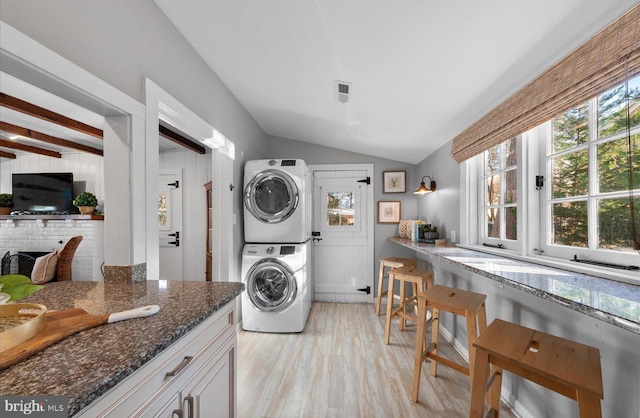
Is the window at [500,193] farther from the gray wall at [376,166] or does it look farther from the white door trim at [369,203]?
the white door trim at [369,203]

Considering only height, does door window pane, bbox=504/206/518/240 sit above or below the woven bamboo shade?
below

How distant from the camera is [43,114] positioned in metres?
2.18

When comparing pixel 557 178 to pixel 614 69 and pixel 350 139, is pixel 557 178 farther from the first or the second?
pixel 350 139

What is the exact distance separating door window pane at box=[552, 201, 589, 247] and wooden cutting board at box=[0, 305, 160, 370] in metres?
2.02

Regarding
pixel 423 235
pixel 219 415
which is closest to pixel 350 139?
pixel 423 235

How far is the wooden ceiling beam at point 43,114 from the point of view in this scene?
6.22ft

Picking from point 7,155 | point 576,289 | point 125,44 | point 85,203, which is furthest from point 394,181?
point 7,155

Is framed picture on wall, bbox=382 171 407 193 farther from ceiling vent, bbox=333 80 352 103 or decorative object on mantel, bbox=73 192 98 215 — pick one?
decorative object on mantel, bbox=73 192 98 215

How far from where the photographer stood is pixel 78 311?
2.61ft

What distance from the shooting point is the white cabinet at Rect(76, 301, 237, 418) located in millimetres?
589

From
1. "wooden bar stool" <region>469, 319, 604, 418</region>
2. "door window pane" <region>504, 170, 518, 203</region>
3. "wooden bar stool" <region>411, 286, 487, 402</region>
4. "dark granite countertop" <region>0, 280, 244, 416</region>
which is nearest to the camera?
"dark granite countertop" <region>0, 280, 244, 416</region>

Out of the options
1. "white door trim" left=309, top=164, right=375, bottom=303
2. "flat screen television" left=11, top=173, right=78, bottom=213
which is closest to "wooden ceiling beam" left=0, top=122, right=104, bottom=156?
"flat screen television" left=11, top=173, right=78, bottom=213

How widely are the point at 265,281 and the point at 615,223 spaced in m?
2.59

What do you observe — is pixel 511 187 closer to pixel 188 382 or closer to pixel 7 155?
pixel 188 382
